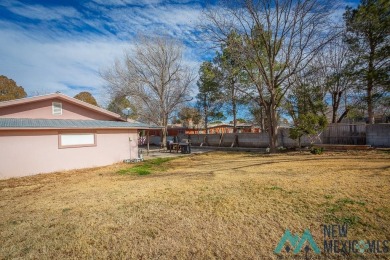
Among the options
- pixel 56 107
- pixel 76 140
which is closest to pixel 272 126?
pixel 76 140

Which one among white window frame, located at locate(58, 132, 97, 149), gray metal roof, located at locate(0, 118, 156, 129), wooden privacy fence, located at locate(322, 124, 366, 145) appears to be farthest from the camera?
wooden privacy fence, located at locate(322, 124, 366, 145)

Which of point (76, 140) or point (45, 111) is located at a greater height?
point (45, 111)

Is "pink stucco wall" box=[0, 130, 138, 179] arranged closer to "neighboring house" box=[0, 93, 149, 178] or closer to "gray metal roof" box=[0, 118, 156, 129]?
"neighboring house" box=[0, 93, 149, 178]

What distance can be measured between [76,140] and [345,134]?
65.5ft

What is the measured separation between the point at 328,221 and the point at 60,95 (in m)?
13.6

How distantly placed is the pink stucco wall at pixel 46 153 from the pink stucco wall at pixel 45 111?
1655 mm

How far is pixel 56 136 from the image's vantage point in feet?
34.8

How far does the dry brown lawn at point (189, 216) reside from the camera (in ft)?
10.5

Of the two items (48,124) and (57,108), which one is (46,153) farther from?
(57,108)

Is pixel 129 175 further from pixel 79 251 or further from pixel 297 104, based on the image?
pixel 297 104

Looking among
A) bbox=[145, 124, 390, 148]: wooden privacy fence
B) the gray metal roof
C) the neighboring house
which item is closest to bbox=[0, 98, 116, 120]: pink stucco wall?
the neighboring house

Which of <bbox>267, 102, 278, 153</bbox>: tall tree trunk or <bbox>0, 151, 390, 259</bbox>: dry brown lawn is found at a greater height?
<bbox>267, 102, 278, 153</bbox>: tall tree trunk

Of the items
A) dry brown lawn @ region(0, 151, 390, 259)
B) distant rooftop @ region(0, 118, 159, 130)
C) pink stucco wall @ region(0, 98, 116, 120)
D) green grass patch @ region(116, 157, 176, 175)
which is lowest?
green grass patch @ region(116, 157, 176, 175)

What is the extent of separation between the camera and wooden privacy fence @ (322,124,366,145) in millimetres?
15511
